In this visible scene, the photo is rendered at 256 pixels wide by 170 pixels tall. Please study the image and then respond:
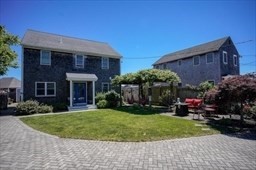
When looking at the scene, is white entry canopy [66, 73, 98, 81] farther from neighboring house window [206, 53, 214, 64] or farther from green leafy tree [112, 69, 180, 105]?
neighboring house window [206, 53, 214, 64]

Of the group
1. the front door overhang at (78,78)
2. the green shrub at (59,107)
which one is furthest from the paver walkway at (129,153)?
the front door overhang at (78,78)

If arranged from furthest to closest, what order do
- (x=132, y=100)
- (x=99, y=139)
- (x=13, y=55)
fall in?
(x=132, y=100), (x=13, y=55), (x=99, y=139)

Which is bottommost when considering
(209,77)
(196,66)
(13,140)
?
(13,140)

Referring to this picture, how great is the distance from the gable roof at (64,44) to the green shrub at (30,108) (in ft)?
18.5

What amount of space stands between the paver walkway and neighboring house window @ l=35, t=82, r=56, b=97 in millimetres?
11495

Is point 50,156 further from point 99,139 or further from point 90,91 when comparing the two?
point 90,91

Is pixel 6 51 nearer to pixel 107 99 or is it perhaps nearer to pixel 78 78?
pixel 78 78

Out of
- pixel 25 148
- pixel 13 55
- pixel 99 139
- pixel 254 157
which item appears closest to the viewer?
pixel 254 157

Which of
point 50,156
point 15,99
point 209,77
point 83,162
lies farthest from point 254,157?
point 15,99

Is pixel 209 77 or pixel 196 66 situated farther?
pixel 196 66

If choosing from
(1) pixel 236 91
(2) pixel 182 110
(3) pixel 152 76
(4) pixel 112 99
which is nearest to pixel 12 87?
(4) pixel 112 99

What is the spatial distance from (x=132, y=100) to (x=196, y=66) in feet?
35.5

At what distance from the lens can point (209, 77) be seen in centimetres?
2658

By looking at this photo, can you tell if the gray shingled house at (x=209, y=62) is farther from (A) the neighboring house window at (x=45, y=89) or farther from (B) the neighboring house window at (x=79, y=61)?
(A) the neighboring house window at (x=45, y=89)
